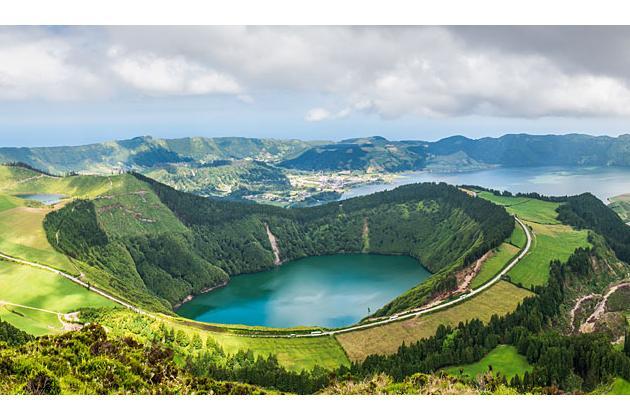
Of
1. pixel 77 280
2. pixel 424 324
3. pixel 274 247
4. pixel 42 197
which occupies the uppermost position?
pixel 42 197

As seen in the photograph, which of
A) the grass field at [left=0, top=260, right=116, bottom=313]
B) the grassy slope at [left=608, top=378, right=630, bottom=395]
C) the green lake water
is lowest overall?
the green lake water

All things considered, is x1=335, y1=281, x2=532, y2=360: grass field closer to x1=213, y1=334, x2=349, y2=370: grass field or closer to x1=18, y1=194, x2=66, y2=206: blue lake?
x1=213, y1=334, x2=349, y2=370: grass field

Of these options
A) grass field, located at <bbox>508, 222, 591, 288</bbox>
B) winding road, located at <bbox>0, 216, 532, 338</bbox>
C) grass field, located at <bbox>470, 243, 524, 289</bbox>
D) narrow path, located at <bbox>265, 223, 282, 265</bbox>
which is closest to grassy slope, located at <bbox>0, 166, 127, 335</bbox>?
winding road, located at <bbox>0, 216, 532, 338</bbox>

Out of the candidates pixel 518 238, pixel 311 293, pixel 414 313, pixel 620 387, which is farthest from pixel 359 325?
pixel 518 238

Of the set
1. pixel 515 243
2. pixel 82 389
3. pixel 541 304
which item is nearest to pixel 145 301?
pixel 82 389

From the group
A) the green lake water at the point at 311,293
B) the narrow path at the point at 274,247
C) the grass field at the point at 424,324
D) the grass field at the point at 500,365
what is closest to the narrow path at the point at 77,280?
the green lake water at the point at 311,293

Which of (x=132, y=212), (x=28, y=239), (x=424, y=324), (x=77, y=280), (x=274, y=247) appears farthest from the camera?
(x=274, y=247)

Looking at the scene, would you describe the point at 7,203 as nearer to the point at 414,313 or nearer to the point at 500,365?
the point at 414,313
